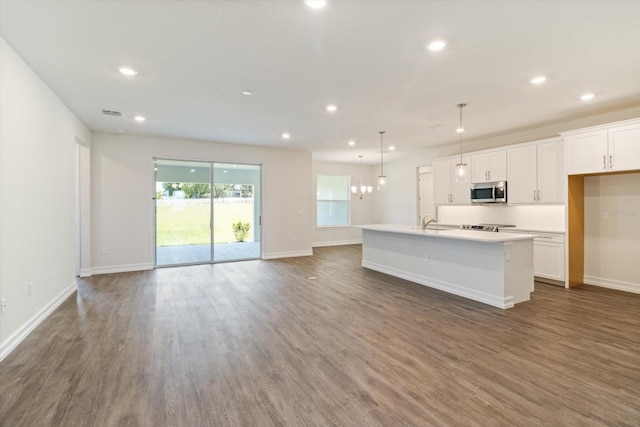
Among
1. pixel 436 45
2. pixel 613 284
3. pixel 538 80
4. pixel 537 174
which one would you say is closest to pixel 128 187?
pixel 436 45

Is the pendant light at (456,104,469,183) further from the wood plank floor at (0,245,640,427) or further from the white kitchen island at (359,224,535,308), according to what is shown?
the wood plank floor at (0,245,640,427)

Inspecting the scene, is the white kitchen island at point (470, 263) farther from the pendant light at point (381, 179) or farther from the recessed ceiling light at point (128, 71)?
the recessed ceiling light at point (128, 71)

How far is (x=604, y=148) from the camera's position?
449 cm

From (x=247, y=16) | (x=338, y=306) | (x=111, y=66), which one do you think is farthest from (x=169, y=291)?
(x=247, y=16)

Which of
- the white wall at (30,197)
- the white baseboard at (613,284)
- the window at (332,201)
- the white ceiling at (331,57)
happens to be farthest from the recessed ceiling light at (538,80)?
the window at (332,201)

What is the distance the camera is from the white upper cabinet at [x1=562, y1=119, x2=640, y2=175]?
4.24 metres

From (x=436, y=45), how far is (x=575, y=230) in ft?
14.0

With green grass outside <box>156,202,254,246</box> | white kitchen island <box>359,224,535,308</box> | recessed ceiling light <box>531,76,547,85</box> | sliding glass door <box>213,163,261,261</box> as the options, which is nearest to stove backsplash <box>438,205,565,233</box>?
white kitchen island <box>359,224,535,308</box>

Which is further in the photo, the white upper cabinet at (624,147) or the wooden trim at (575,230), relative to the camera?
the wooden trim at (575,230)

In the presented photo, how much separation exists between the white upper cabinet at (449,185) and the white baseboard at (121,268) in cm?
670

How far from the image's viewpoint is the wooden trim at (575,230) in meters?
4.93

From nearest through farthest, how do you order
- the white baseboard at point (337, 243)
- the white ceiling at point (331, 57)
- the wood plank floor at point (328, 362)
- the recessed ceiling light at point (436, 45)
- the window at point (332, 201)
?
the wood plank floor at point (328, 362)
the white ceiling at point (331, 57)
the recessed ceiling light at point (436, 45)
the white baseboard at point (337, 243)
the window at point (332, 201)

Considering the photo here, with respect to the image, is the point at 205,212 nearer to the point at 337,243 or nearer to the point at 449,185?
the point at 337,243

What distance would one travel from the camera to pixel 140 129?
589 centimetres
